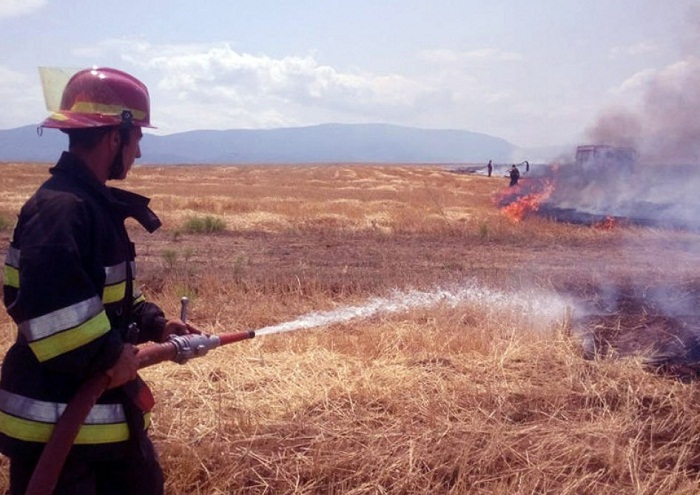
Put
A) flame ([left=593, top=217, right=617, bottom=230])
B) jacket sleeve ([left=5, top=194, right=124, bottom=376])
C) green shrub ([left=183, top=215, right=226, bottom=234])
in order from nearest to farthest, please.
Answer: jacket sleeve ([left=5, top=194, right=124, bottom=376]) < green shrub ([left=183, top=215, right=226, bottom=234]) < flame ([left=593, top=217, right=617, bottom=230])

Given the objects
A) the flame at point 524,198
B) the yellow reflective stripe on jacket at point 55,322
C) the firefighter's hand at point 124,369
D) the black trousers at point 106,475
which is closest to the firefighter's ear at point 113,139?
the yellow reflective stripe on jacket at point 55,322

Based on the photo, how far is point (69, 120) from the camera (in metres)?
2.25

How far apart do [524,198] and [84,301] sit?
2060cm

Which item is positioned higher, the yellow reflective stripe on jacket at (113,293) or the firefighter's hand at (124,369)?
the yellow reflective stripe on jacket at (113,293)

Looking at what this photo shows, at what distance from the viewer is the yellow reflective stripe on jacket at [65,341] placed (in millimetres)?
2018

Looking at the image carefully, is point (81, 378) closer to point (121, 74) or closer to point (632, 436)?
point (121, 74)

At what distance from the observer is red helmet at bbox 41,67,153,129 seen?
2262 millimetres

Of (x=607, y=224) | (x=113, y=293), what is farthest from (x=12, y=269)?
(x=607, y=224)

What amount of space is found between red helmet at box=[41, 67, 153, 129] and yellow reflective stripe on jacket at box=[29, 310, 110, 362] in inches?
26.6

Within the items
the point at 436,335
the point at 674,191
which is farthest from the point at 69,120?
the point at 674,191

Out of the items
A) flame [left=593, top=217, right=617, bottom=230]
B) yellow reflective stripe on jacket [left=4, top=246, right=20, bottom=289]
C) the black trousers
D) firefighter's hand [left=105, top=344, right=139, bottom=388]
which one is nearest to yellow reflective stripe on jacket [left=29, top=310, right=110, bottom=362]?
firefighter's hand [left=105, top=344, right=139, bottom=388]

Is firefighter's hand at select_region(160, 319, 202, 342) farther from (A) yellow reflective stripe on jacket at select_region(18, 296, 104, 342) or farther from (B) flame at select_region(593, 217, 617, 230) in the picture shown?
(B) flame at select_region(593, 217, 617, 230)

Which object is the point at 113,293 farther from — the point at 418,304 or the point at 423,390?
the point at 418,304

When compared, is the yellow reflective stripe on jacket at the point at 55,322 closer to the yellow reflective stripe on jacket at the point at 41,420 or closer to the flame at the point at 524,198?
the yellow reflective stripe on jacket at the point at 41,420
